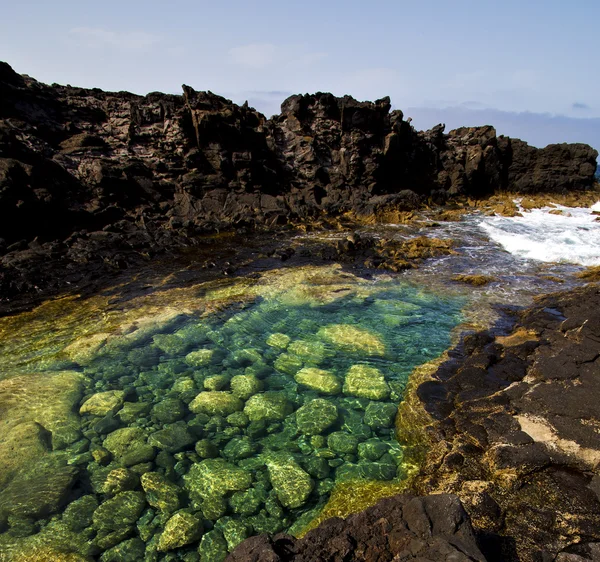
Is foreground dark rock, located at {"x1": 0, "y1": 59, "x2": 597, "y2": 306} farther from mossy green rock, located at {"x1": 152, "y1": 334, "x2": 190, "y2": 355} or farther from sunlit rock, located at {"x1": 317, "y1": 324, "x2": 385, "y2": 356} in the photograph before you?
sunlit rock, located at {"x1": 317, "y1": 324, "x2": 385, "y2": 356}

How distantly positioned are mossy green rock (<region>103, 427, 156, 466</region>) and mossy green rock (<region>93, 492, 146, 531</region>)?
0.93 metres

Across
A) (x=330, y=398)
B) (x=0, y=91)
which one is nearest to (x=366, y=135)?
(x=0, y=91)

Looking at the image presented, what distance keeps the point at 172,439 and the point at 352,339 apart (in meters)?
6.75

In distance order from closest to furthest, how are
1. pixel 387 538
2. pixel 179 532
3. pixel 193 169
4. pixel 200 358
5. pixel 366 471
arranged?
1. pixel 387 538
2. pixel 179 532
3. pixel 366 471
4. pixel 200 358
5. pixel 193 169

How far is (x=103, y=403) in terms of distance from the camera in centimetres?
1038

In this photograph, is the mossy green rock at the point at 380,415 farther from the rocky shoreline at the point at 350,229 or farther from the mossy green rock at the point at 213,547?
the mossy green rock at the point at 213,547

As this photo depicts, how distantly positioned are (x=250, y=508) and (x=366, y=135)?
39123 mm

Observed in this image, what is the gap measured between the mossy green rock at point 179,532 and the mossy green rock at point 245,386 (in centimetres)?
383

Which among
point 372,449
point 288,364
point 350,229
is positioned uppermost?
point 350,229

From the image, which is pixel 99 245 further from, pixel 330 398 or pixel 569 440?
pixel 569 440

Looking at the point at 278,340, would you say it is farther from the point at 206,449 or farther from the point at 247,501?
the point at 247,501

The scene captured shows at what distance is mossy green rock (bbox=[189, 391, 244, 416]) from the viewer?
33.2 feet

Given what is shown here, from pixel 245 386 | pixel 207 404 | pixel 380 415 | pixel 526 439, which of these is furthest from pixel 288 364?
pixel 526 439

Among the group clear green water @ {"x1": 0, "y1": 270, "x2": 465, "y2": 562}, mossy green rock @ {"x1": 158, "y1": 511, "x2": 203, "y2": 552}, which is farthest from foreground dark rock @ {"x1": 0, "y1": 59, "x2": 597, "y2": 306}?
mossy green rock @ {"x1": 158, "y1": 511, "x2": 203, "y2": 552}
